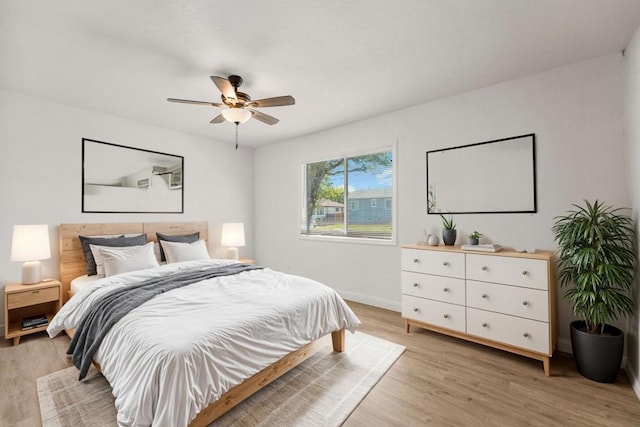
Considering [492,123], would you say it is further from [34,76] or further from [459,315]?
[34,76]

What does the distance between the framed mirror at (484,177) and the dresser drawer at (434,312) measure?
3.40ft

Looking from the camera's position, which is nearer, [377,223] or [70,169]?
[70,169]

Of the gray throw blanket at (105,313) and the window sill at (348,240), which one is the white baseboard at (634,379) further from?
the gray throw blanket at (105,313)

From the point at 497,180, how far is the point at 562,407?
1.93m

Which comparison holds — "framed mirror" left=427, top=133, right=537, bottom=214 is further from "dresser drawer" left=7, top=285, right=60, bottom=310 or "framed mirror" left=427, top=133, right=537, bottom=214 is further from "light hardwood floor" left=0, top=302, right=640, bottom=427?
"dresser drawer" left=7, top=285, right=60, bottom=310

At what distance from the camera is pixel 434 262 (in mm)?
2842

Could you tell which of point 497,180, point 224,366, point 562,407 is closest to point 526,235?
point 497,180

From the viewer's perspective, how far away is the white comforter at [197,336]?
141 centimetres

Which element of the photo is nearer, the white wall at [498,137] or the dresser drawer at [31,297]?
the white wall at [498,137]

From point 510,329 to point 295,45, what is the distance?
295cm

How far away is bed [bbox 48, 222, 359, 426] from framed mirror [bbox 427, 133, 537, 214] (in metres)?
1.76

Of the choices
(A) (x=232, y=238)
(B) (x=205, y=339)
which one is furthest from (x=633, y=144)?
(A) (x=232, y=238)

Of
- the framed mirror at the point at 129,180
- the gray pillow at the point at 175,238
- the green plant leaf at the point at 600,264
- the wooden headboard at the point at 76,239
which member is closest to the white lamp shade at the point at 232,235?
the gray pillow at the point at 175,238

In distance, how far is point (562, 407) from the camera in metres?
1.87
